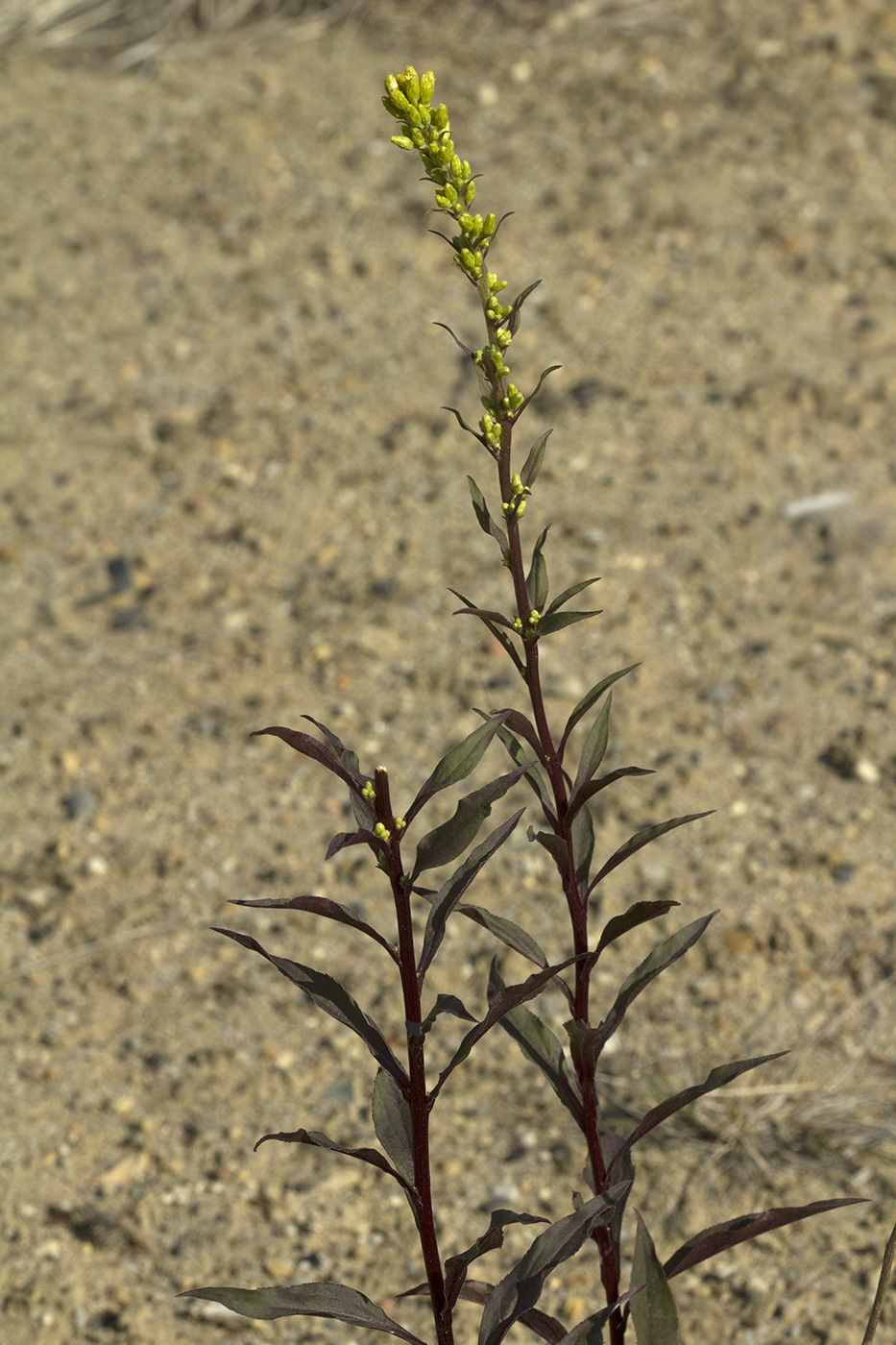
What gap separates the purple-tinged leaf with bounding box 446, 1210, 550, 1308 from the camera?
1.36 m

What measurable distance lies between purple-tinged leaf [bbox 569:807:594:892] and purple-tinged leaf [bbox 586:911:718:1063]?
0.36 ft

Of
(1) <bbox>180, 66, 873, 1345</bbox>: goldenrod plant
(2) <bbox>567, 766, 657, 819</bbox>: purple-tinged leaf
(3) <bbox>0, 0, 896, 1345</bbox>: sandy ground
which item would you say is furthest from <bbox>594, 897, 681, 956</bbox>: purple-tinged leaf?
(3) <bbox>0, 0, 896, 1345</bbox>: sandy ground

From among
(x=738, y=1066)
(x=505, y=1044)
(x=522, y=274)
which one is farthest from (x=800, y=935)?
(x=522, y=274)

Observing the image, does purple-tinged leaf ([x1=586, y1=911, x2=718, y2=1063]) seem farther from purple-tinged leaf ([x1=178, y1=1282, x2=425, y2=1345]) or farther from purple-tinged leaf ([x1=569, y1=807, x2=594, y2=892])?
purple-tinged leaf ([x1=178, y1=1282, x2=425, y2=1345])

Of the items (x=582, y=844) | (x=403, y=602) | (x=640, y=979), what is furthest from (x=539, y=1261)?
(x=403, y=602)

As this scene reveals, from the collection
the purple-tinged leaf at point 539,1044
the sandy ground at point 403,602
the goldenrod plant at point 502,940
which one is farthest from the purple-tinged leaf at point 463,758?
the sandy ground at point 403,602

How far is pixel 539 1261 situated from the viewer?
139 centimetres

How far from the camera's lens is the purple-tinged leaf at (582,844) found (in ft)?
5.06

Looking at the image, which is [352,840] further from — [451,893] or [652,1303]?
[652,1303]

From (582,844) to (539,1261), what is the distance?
44 cm

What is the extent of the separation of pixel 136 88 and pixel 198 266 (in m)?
1.14

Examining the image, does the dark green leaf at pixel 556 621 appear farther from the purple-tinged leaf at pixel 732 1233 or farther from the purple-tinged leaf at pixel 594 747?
the purple-tinged leaf at pixel 732 1233

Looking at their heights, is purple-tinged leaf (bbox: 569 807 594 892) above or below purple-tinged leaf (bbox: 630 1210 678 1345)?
above

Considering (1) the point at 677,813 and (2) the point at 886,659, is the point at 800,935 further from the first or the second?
(2) the point at 886,659
